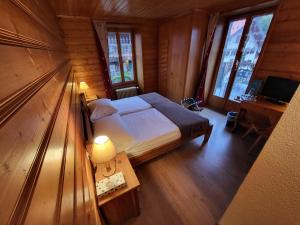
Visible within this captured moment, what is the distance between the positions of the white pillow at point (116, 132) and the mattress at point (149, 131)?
2.8 inches

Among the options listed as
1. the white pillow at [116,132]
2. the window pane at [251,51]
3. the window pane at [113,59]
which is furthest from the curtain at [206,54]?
the white pillow at [116,132]

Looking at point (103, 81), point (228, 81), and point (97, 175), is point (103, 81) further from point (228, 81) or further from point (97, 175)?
point (228, 81)

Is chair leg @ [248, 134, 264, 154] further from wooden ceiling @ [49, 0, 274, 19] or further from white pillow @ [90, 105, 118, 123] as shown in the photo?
white pillow @ [90, 105, 118, 123]

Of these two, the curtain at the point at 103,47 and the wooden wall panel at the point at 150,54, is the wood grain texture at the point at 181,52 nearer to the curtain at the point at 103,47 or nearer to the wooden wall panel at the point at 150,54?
the wooden wall panel at the point at 150,54

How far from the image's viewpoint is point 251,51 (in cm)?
296

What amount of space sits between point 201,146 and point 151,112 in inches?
44.3

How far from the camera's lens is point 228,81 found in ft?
11.5

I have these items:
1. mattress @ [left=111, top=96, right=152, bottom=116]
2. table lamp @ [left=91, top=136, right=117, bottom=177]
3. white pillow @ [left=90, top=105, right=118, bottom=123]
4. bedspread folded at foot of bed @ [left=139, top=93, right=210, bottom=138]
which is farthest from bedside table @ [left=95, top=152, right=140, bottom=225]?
mattress @ [left=111, top=96, right=152, bottom=116]

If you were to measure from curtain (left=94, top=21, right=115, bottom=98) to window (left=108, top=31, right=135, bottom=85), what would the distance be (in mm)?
376

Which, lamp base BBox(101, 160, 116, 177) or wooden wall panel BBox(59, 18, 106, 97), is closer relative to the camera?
lamp base BBox(101, 160, 116, 177)

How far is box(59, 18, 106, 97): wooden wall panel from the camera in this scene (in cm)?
298

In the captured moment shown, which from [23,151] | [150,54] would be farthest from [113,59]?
[23,151]

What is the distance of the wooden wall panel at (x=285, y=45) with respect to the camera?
211cm

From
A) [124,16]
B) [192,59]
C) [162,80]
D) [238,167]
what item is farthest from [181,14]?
[238,167]
